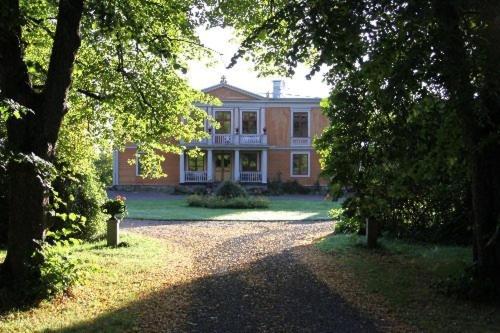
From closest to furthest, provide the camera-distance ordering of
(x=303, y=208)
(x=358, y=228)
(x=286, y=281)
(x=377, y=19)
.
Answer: (x=377, y=19) → (x=286, y=281) → (x=358, y=228) → (x=303, y=208)

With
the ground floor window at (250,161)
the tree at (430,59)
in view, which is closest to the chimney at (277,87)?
the ground floor window at (250,161)

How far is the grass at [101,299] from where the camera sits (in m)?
6.79

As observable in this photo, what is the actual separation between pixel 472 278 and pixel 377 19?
3983 millimetres

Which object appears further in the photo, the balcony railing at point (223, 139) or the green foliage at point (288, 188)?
the balcony railing at point (223, 139)

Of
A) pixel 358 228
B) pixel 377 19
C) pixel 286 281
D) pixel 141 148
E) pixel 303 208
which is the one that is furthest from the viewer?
pixel 303 208

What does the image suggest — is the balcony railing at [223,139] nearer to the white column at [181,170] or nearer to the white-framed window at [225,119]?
the white-framed window at [225,119]

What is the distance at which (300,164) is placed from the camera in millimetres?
45406

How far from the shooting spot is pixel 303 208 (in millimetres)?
30188

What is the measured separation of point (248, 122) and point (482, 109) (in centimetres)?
3890

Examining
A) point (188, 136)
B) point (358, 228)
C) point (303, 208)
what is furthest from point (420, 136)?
point (303, 208)

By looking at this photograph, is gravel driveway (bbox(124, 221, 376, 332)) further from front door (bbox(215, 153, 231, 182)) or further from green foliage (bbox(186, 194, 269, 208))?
front door (bbox(215, 153, 231, 182))

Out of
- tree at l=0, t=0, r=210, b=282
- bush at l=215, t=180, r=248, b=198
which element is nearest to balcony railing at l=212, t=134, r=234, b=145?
bush at l=215, t=180, r=248, b=198

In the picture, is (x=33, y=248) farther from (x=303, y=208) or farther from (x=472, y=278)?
(x=303, y=208)

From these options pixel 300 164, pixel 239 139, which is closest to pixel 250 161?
pixel 239 139
